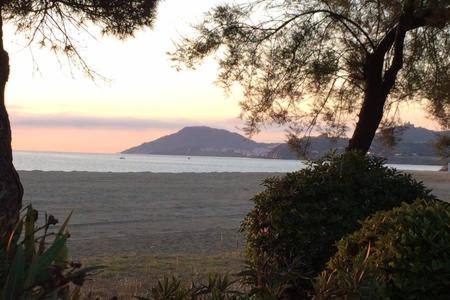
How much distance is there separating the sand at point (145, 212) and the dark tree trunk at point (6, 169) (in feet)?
20.2

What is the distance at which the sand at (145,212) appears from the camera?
1414 centimetres

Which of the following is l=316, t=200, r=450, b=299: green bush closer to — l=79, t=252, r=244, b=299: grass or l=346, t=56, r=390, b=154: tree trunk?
l=79, t=252, r=244, b=299: grass

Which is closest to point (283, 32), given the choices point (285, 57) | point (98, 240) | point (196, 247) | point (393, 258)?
point (285, 57)

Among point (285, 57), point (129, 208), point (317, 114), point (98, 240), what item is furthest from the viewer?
point (129, 208)

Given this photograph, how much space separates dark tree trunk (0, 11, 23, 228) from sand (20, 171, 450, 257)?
20.2 feet

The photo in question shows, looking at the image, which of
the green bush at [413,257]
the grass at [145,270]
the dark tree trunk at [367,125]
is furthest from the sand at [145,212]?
the green bush at [413,257]

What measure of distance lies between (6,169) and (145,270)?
387 cm

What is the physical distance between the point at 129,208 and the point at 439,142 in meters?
11.9

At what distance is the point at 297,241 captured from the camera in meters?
5.85

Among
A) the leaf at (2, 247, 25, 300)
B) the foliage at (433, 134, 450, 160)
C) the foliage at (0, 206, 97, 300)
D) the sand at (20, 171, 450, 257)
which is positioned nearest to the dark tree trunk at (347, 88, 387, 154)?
the sand at (20, 171, 450, 257)

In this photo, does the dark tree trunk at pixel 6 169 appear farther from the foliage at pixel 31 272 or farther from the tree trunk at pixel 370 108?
the tree trunk at pixel 370 108

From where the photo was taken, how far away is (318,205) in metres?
5.99

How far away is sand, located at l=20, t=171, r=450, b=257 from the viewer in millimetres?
14141

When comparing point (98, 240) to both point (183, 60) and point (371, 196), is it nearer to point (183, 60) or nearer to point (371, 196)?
point (183, 60)
